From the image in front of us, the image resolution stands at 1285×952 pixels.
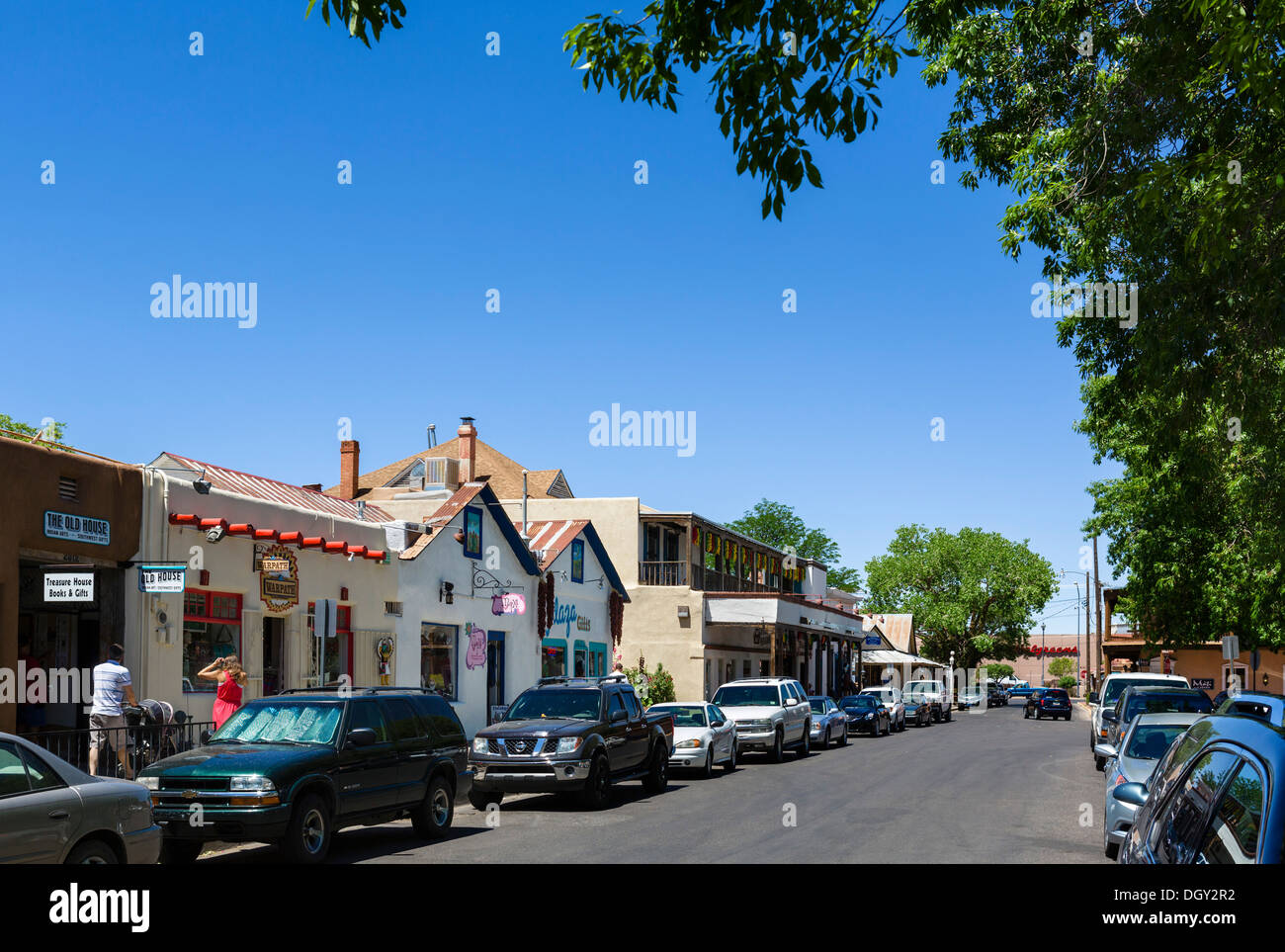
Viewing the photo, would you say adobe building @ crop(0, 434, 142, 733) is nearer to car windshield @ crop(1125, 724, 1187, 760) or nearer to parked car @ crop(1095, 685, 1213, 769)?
car windshield @ crop(1125, 724, 1187, 760)

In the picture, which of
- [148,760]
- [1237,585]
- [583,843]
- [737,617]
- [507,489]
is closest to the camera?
[583,843]

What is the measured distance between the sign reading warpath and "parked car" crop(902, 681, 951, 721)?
37039 mm

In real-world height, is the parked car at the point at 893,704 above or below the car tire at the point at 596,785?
below

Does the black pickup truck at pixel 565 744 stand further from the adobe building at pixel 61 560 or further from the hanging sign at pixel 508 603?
the hanging sign at pixel 508 603

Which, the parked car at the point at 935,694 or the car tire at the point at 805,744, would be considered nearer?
the car tire at the point at 805,744

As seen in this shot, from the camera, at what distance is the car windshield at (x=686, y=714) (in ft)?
81.4

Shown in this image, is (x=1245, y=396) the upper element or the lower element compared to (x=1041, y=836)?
upper

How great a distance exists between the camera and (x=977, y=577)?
8988 centimetres

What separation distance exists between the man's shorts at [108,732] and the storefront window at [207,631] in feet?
10.4

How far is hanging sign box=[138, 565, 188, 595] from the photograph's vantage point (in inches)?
666

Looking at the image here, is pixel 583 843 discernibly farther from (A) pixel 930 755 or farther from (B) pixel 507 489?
(B) pixel 507 489

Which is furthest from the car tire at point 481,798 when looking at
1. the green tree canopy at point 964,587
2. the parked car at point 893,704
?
the green tree canopy at point 964,587
